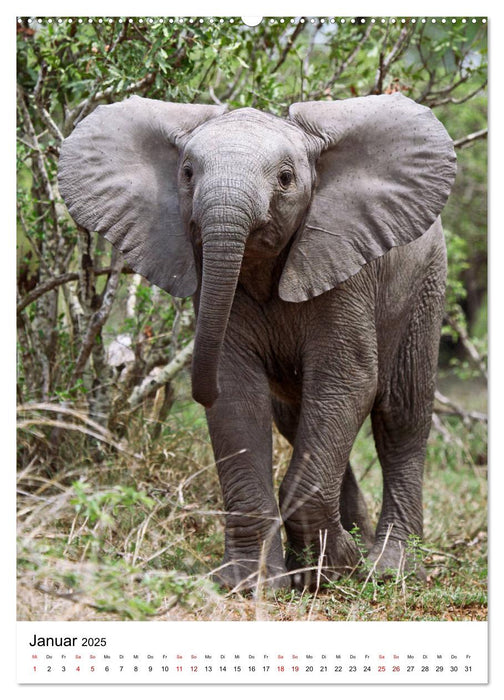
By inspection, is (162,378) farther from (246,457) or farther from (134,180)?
(134,180)

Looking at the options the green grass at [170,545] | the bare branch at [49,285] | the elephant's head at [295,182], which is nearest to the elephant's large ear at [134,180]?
the elephant's head at [295,182]

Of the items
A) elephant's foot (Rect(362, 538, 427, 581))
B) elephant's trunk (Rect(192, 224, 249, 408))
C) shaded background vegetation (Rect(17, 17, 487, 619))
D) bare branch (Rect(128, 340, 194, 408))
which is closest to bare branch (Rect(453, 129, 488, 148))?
shaded background vegetation (Rect(17, 17, 487, 619))

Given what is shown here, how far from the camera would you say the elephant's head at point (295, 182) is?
3.78 metres

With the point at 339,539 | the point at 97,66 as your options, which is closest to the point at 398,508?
the point at 339,539

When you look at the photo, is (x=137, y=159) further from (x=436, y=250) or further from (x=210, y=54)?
(x=436, y=250)

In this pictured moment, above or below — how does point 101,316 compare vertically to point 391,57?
below

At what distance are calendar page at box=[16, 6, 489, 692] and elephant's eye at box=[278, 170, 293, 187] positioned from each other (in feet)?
0.11

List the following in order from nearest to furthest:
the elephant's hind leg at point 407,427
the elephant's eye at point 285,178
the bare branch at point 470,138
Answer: the elephant's eye at point 285,178 → the elephant's hind leg at point 407,427 → the bare branch at point 470,138

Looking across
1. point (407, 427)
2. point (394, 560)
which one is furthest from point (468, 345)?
point (394, 560)

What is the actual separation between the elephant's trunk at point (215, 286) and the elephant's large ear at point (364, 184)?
0.45 m

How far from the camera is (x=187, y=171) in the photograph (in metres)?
3.70

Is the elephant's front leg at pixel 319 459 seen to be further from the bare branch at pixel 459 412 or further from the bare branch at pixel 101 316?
the bare branch at pixel 459 412

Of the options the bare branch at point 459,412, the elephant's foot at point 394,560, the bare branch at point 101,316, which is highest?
the bare branch at point 101,316

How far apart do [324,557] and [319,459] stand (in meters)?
0.42
